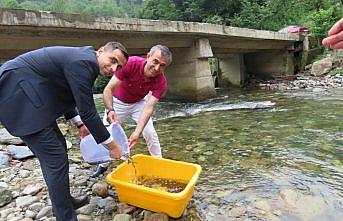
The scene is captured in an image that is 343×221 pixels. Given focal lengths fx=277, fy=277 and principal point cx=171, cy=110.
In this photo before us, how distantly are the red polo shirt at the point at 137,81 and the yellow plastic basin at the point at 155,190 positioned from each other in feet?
2.35

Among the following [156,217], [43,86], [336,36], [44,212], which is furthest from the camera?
[44,212]

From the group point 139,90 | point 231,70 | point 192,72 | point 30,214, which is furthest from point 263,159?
point 231,70

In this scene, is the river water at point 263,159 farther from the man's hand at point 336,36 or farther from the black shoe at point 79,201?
the man's hand at point 336,36

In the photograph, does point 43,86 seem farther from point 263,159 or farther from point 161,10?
point 161,10

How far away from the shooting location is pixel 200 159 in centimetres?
354

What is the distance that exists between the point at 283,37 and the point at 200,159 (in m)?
10.2

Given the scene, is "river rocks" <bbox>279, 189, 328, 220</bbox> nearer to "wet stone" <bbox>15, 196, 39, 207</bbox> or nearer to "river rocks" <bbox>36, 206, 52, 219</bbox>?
"river rocks" <bbox>36, 206, 52, 219</bbox>

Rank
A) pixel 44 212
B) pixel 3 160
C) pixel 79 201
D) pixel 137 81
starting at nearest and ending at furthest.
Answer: pixel 44 212 < pixel 79 201 < pixel 137 81 < pixel 3 160

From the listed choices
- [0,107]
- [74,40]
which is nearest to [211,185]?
[0,107]

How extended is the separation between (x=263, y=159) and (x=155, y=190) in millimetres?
1882

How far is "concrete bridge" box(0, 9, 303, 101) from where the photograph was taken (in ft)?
17.0

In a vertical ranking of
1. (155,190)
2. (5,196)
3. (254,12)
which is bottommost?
(5,196)

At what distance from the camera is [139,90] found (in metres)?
3.02

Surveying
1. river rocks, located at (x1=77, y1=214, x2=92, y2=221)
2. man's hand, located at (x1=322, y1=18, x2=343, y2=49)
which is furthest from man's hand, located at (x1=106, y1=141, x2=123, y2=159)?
man's hand, located at (x1=322, y1=18, x2=343, y2=49)
